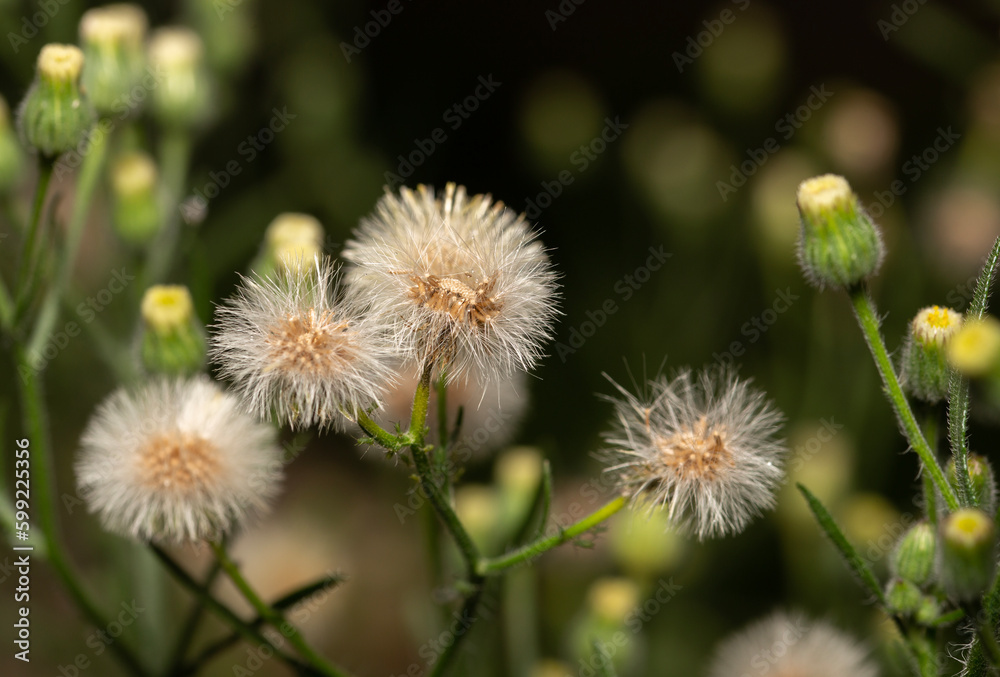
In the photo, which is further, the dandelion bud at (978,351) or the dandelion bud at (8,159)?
the dandelion bud at (8,159)

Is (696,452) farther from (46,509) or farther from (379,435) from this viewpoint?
(46,509)

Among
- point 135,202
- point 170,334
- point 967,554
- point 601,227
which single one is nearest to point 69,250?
point 135,202

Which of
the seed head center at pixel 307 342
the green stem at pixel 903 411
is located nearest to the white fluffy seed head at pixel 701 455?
the green stem at pixel 903 411

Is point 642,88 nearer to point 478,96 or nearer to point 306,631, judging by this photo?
point 478,96

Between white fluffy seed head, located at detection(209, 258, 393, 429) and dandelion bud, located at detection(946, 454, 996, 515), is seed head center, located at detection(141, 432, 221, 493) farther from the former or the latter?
dandelion bud, located at detection(946, 454, 996, 515)

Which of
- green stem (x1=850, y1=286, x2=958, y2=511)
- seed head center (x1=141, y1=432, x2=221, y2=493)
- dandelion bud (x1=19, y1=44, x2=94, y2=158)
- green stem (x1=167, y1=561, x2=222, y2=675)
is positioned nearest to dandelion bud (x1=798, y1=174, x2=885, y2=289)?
green stem (x1=850, y1=286, x2=958, y2=511)

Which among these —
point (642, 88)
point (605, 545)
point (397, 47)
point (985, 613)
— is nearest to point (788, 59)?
point (642, 88)

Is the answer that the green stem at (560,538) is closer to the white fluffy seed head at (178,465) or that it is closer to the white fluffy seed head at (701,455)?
the white fluffy seed head at (701,455)
